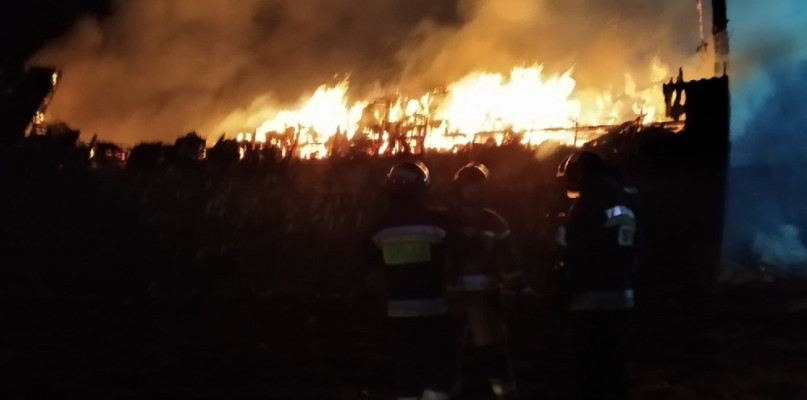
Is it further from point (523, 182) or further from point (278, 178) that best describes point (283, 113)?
point (523, 182)

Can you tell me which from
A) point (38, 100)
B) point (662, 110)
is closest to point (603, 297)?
point (662, 110)

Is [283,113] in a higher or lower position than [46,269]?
higher

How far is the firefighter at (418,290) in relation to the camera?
4.76 meters

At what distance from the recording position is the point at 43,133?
12836 mm

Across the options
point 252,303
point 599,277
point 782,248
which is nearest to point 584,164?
point 599,277

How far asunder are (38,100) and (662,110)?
10950 mm

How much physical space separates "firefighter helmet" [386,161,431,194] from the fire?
5.82 metres

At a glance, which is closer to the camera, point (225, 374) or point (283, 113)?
point (225, 374)

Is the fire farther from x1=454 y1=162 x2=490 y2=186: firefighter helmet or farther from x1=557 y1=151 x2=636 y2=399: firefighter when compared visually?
x1=557 y1=151 x2=636 y2=399: firefighter

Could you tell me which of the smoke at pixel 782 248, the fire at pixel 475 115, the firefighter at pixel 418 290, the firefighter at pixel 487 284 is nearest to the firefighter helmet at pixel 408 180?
Result: the firefighter at pixel 418 290

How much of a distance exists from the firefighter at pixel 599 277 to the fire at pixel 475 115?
5891 mm

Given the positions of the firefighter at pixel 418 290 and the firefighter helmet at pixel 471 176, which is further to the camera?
the firefighter helmet at pixel 471 176

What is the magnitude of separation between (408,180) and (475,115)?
21.8 ft

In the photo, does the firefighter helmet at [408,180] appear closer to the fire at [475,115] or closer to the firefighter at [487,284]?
the firefighter at [487,284]
